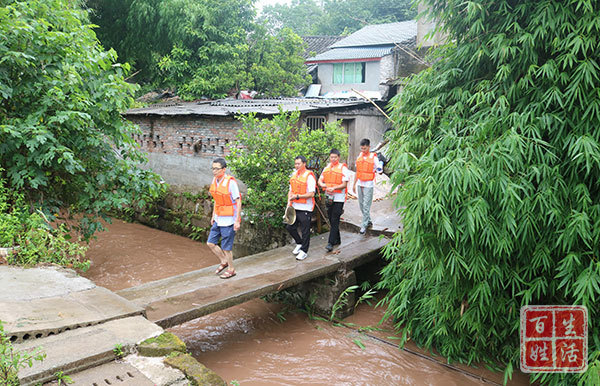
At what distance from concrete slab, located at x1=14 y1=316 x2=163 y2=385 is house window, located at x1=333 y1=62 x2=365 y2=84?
2119 cm

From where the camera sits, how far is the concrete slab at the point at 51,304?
3.71 metres

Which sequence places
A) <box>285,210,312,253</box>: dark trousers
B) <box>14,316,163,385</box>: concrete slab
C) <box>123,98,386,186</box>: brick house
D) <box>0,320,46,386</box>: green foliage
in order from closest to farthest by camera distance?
<box>0,320,46,386</box>: green foliage < <box>14,316,163,385</box>: concrete slab < <box>285,210,312,253</box>: dark trousers < <box>123,98,386,186</box>: brick house

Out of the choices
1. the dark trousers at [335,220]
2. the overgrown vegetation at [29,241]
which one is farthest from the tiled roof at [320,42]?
the overgrown vegetation at [29,241]

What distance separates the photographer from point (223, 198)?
243 inches

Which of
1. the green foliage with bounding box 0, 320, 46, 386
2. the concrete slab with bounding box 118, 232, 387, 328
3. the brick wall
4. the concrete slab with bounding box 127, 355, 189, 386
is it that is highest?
the brick wall

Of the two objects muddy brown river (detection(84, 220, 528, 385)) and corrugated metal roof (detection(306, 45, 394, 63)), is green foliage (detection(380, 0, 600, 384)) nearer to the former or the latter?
muddy brown river (detection(84, 220, 528, 385))

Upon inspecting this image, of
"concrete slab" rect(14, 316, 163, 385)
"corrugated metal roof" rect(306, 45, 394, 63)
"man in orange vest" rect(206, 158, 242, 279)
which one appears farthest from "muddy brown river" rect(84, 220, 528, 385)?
"corrugated metal roof" rect(306, 45, 394, 63)

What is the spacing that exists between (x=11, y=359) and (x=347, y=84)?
2239 cm

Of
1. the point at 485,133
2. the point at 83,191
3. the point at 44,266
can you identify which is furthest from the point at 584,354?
the point at 83,191

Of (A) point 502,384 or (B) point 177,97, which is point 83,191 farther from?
(B) point 177,97

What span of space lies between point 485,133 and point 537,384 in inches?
133

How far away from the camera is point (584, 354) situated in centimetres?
505

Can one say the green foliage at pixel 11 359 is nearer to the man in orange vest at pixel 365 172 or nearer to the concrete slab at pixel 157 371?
the concrete slab at pixel 157 371

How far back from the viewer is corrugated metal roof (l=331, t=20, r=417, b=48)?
75.2ft
